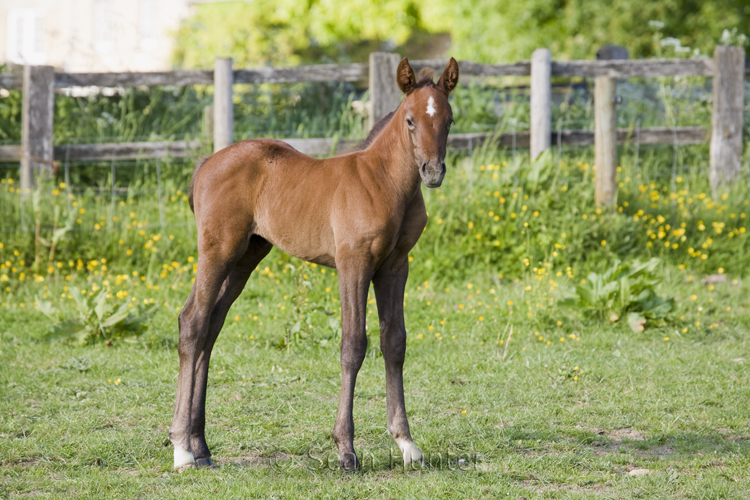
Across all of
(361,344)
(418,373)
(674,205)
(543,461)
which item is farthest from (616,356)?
(674,205)

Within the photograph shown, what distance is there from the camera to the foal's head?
3492mm

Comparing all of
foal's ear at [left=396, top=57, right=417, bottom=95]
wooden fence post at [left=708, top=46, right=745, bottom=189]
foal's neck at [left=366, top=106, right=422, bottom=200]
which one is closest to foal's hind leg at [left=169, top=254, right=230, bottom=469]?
foal's neck at [left=366, top=106, right=422, bottom=200]

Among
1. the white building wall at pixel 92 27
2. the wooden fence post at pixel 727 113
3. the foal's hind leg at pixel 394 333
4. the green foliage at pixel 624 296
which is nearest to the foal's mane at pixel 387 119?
the foal's hind leg at pixel 394 333

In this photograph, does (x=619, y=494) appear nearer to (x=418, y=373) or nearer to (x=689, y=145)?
(x=418, y=373)

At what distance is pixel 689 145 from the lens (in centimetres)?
1008

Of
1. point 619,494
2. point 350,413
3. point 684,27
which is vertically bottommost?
point 619,494

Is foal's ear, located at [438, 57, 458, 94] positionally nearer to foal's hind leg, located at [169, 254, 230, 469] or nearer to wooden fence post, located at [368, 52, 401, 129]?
foal's hind leg, located at [169, 254, 230, 469]

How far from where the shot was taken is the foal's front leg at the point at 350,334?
3758mm

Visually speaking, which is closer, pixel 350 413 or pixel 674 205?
pixel 350 413

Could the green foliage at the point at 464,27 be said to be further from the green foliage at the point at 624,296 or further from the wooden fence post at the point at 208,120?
the green foliage at the point at 624,296

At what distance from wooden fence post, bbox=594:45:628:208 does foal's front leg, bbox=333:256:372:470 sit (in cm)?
513

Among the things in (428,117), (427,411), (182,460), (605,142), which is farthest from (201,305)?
(605,142)

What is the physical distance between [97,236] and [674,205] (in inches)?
255

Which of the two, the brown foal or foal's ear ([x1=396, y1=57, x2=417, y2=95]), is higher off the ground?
foal's ear ([x1=396, y1=57, x2=417, y2=95])
